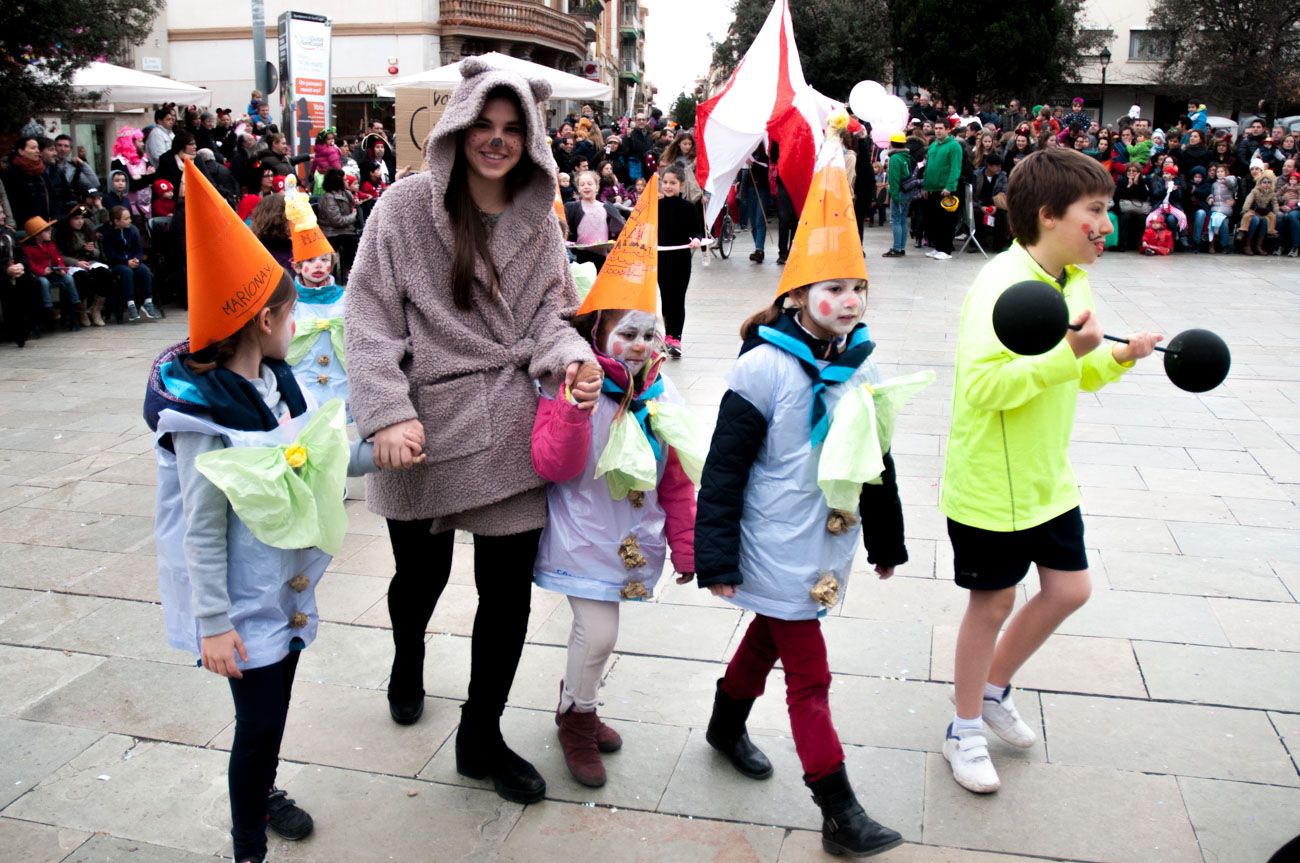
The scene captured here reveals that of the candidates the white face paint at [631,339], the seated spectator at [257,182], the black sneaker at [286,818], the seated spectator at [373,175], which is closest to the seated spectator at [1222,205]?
the seated spectator at [373,175]

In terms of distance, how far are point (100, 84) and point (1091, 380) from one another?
48.6 feet

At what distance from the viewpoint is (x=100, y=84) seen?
14711 mm

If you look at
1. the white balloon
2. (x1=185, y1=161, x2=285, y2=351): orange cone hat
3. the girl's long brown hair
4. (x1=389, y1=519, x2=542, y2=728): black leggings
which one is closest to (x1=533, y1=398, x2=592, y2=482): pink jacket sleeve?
(x1=389, y1=519, x2=542, y2=728): black leggings

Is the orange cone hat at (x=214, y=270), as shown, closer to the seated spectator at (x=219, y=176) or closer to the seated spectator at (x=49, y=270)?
the seated spectator at (x=49, y=270)

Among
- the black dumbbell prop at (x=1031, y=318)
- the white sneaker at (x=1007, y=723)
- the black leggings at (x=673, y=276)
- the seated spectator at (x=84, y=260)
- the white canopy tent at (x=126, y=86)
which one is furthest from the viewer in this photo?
the white canopy tent at (x=126, y=86)

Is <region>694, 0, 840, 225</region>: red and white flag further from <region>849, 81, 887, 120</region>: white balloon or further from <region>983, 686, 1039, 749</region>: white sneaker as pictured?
<region>983, 686, 1039, 749</region>: white sneaker

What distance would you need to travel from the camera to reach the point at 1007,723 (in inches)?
132

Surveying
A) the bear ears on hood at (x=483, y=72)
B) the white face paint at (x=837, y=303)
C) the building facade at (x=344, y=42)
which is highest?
the building facade at (x=344, y=42)

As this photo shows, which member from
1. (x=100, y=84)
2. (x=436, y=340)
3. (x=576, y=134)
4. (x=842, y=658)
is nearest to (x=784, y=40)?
(x=842, y=658)

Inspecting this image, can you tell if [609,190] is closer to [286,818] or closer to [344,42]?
[286,818]

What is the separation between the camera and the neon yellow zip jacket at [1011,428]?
2959mm

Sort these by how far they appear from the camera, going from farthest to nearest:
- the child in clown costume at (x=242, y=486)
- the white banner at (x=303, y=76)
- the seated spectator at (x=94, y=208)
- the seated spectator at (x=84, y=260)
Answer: the white banner at (x=303, y=76), the seated spectator at (x=94, y=208), the seated spectator at (x=84, y=260), the child in clown costume at (x=242, y=486)

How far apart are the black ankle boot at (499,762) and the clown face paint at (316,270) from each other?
2.60m

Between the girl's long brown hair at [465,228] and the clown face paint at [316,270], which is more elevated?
the girl's long brown hair at [465,228]
